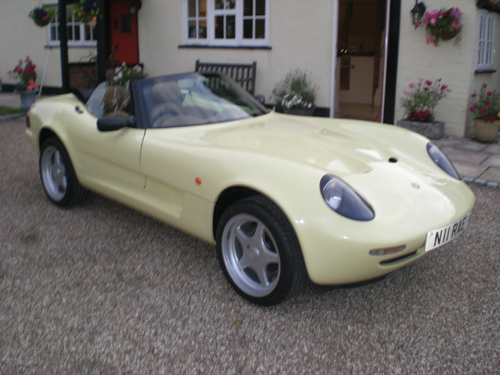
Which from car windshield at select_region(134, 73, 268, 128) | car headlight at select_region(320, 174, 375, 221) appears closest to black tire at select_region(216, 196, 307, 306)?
car headlight at select_region(320, 174, 375, 221)

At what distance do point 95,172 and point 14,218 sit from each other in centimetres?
98

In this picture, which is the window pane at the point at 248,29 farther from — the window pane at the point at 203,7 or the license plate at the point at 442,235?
the license plate at the point at 442,235

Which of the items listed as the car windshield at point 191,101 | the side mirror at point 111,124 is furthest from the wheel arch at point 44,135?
the car windshield at point 191,101

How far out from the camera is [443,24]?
7.07m

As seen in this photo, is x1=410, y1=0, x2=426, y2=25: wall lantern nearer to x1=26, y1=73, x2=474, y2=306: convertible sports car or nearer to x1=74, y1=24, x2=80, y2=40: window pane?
x1=26, y1=73, x2=474, y2=306: convertible sports car

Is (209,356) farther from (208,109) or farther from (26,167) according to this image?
(26,167)

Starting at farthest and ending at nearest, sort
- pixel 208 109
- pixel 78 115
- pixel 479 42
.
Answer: pixel 479 42
pixel 78 115
pixel 208 109

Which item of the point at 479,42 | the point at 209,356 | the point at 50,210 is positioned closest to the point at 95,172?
the point at 50,210

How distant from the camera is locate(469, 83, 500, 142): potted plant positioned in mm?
7102

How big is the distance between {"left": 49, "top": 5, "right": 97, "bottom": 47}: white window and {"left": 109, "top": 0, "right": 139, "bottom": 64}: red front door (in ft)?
1.76

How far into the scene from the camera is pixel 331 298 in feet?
9.27

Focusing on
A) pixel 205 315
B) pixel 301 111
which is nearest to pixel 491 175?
pixel 301 111

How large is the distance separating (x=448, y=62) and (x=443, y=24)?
65 cm

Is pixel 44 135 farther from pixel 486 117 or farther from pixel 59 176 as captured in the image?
pixel 486 117
